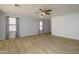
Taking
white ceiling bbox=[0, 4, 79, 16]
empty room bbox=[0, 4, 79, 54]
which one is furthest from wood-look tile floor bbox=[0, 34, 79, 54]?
white ceiling bbox=[0, 4, 79, 16]

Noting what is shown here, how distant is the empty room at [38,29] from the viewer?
250cm

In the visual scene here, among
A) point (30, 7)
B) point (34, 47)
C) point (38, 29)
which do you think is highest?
point (30, 7)

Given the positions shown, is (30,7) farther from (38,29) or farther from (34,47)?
(34,47)

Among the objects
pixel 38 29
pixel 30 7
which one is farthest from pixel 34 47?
pixel 30 7

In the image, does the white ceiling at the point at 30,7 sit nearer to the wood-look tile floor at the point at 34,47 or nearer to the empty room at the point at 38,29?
the empty room at the point at 38,29

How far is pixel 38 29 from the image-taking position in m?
3.23

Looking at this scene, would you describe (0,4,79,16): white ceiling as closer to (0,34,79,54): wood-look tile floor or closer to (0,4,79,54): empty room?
(0,4,79,54): empty room

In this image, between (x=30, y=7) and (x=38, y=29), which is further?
(x=38, y=29)

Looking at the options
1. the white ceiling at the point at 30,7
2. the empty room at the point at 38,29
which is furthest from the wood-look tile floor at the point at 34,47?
the white ceiling at the point at 30,7

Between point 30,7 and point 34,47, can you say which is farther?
point 34,47

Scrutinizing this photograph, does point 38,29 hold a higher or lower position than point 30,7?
lower
